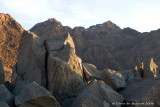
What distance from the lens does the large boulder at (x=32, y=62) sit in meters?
4.83

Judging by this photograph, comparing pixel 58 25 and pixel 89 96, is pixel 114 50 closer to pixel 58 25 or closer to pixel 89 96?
pixel 58 25

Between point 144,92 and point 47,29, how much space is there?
108 ft

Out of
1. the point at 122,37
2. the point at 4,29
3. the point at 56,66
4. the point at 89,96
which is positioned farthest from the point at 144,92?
the point at 122,37

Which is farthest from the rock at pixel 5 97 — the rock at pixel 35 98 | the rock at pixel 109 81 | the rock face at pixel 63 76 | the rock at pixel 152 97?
the rock at pixel 109 81

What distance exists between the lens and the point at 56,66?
445cm

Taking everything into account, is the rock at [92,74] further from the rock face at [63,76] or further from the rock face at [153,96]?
the rock face at [153,96]

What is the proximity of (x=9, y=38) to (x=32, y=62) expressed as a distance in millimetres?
24901

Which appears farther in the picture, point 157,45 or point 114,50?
point 114,50

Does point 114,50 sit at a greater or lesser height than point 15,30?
lesser

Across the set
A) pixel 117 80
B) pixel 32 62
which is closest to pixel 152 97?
pixel 117 80

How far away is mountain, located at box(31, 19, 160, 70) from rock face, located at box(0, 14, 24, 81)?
629 centimetres

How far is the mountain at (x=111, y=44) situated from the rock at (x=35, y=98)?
28.7m

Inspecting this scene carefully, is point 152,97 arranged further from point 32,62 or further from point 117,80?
point 32,62

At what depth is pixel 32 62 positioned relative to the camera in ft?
16.5
